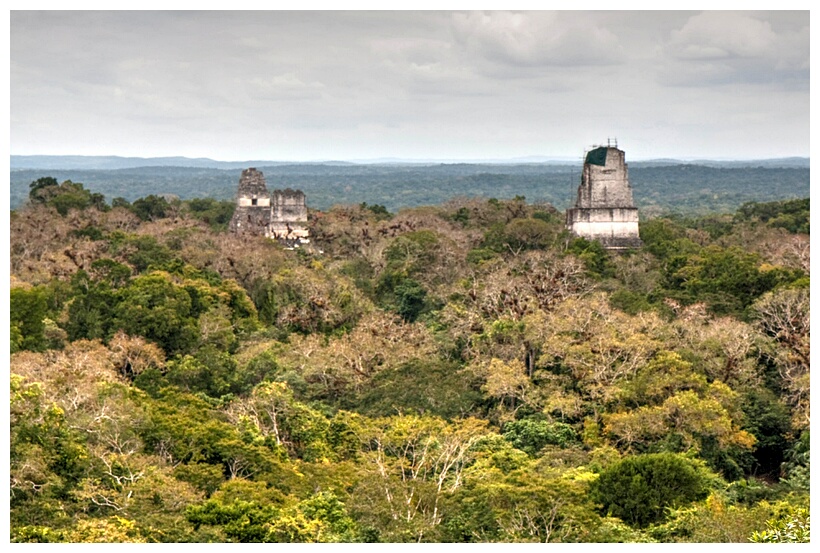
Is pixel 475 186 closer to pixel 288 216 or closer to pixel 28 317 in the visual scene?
pixel 288 216

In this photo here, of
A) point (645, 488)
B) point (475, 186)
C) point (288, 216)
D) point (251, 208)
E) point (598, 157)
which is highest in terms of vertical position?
point (598, 157)

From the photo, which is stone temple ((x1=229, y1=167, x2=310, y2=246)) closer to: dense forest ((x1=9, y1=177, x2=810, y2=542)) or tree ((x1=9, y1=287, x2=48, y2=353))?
dense forest ((x1=9, y1=177, x2=810, y2=542))

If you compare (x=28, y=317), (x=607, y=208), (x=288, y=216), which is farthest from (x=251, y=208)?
(x=28, y=317)

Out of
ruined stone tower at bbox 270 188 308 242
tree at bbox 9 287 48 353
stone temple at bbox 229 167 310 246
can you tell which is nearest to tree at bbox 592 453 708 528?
tree at bbox 9 287 48 353

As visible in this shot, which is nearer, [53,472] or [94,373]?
[53,472]

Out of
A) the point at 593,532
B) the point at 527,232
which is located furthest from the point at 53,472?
the point at 527,232

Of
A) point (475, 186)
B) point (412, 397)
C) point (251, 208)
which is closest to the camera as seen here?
point (412, 397)

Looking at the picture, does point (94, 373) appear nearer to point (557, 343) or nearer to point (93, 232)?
point (557, 343)
